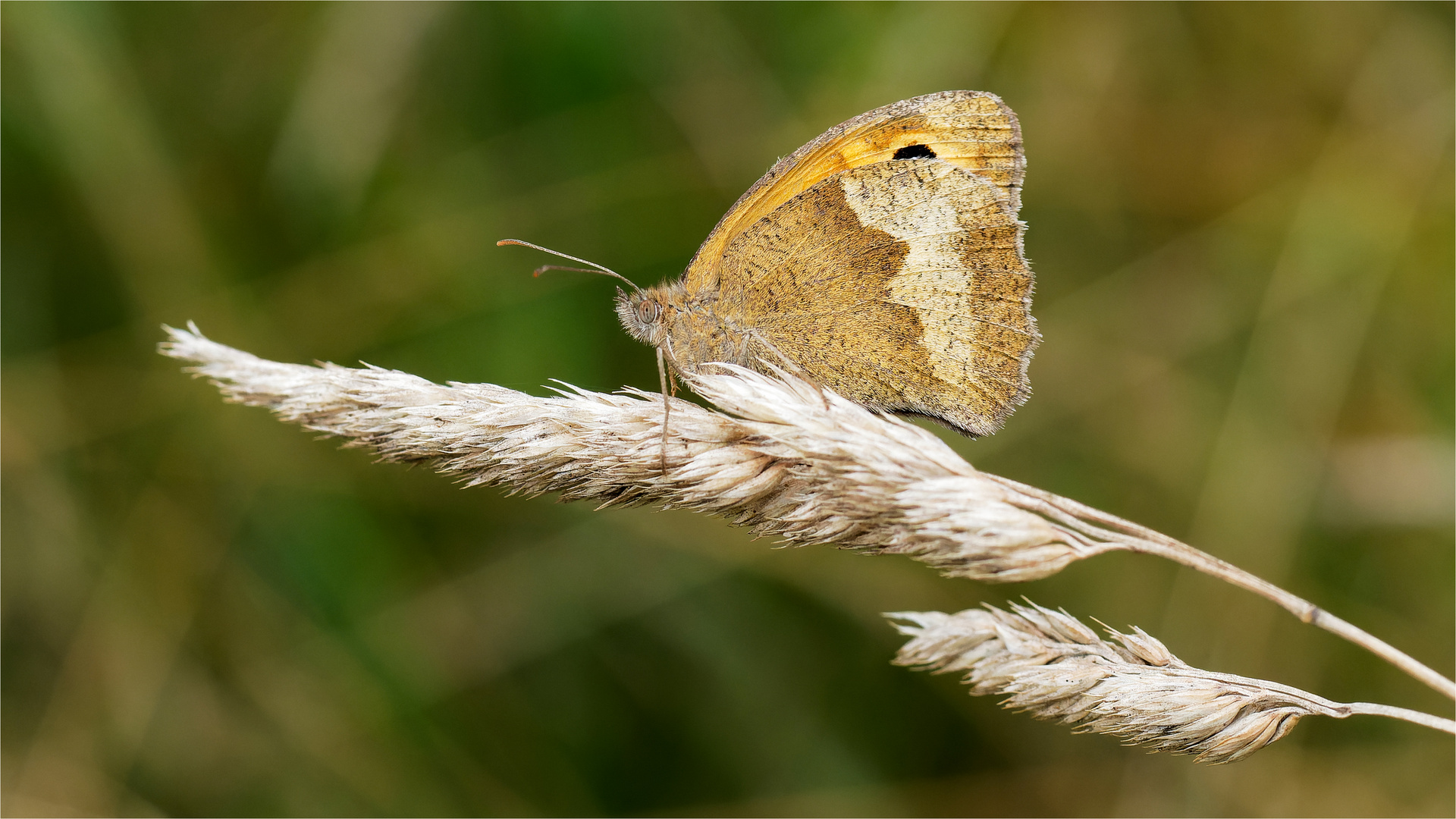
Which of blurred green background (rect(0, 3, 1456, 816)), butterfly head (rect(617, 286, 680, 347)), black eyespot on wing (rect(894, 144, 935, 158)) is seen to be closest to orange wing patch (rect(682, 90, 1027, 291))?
black eyespot on wing (rect(894, 144, 935, 158))

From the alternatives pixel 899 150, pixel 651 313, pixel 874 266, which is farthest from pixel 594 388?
pixel 899 150

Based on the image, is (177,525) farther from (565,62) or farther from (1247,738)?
(1247,738)

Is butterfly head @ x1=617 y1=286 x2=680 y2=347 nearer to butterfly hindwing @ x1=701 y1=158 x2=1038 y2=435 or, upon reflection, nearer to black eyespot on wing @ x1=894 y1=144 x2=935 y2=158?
butterfly hindwing @ x1=701 y1=158 x2=1038 y2=435

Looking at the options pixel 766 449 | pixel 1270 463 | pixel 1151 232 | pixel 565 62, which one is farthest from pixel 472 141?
pixel 1270 463

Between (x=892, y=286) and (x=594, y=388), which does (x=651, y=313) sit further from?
(x=892, y=286)

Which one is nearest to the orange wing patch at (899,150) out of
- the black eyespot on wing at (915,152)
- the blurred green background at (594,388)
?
the black eyespot on wing at (915,152)
